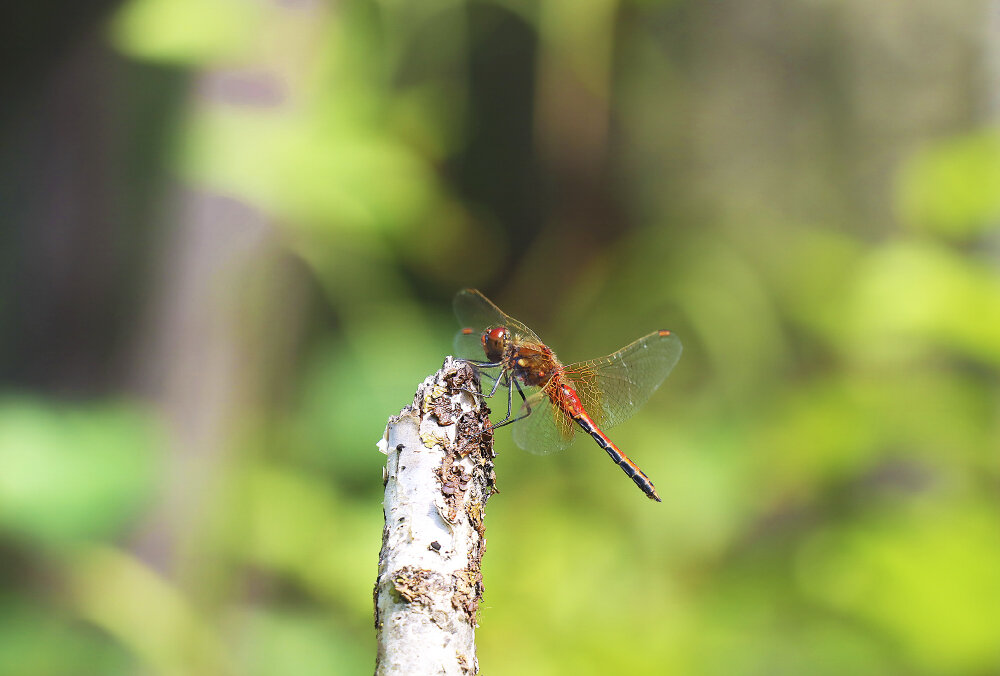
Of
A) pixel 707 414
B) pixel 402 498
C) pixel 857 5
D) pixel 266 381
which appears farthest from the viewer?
pixel 857 5

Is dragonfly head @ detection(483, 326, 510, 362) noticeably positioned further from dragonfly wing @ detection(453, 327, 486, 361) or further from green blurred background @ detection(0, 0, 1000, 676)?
green blurred background @ detection(0, 0, 1000, 676)

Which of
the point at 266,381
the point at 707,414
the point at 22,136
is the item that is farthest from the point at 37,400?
the point at 707,414

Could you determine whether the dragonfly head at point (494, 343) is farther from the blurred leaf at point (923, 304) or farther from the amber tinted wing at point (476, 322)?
the blurred leaf at point (923, 304)

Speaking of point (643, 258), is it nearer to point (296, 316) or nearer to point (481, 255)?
point (481, 255)

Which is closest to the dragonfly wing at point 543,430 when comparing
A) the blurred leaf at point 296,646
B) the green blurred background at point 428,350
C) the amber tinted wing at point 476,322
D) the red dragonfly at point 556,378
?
the red dragonfly at point 556,378

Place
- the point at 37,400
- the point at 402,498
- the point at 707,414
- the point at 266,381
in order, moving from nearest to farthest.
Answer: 1. the point at 402,498
2. the point at 37,400
3. the point at 266,381
4. the point at 707,414

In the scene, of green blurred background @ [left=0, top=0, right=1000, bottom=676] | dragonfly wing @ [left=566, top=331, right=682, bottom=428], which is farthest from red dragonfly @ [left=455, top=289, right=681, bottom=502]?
green blurred background @ [left=0, top=0, right=1000, bottom=676]
